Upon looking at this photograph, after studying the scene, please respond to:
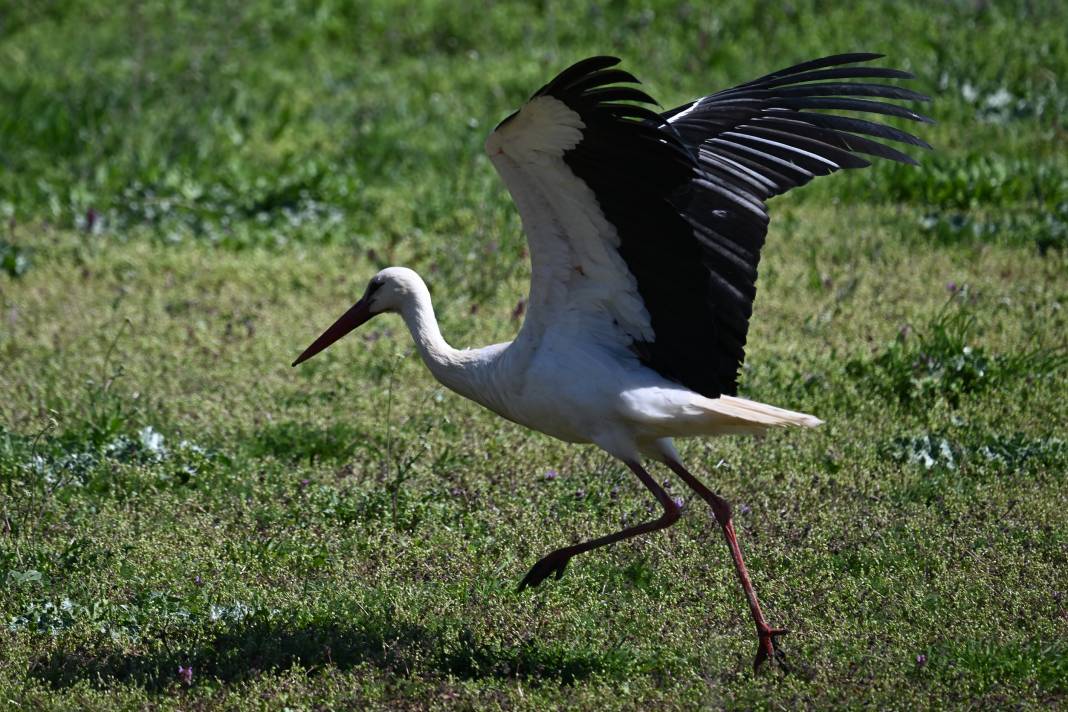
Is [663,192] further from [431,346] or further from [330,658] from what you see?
[330,658]

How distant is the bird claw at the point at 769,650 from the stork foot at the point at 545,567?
663mm

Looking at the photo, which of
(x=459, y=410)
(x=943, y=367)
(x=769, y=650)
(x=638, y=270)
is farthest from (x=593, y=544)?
(x=943, y=367)

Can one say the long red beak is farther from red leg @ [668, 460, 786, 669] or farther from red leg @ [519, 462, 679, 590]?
red leg @ [668, 460, 786, 669]

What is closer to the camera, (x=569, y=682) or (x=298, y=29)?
(x=569, y=682)

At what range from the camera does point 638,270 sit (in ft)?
14.3

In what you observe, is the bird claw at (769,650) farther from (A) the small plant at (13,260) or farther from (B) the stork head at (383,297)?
(A) the small plant at (13,260)

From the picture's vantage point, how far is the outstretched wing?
3.96 meters

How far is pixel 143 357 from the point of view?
690 centimetres

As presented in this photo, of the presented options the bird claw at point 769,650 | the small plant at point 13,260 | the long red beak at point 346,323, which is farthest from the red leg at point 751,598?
the small plant at point 13,260

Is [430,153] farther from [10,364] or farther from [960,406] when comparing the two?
[960,406]

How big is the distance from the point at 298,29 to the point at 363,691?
29.3 feet

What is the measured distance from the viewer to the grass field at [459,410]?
417cm

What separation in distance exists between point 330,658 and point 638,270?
1477mm

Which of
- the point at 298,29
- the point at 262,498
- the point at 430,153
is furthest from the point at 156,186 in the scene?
the point at 262,498
